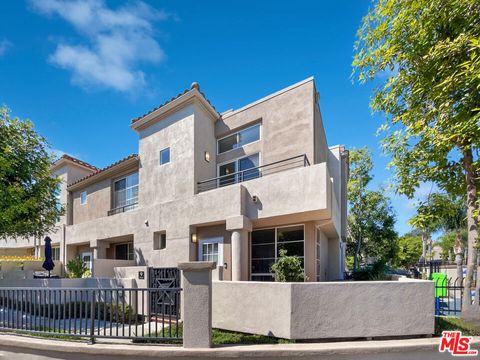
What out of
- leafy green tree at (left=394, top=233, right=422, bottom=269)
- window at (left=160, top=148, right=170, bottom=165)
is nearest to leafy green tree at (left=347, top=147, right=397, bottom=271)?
window at (left=160, top=148, right=170, bottom=165)

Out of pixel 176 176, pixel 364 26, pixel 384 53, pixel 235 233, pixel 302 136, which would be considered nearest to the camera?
pixel 384 53

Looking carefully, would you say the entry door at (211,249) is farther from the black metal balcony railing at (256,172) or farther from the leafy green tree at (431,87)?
the leafy green tree at (431,87)

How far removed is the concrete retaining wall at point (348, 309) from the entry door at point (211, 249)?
561cm

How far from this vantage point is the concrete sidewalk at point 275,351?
20.0ft

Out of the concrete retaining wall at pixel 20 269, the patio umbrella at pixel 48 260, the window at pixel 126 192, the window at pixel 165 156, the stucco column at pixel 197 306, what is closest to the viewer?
the stucco column at pixel 197 306

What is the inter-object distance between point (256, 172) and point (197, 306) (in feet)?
27.4

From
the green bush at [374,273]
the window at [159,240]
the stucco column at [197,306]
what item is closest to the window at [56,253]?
the window at [159,240]

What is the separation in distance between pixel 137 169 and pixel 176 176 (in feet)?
12.4

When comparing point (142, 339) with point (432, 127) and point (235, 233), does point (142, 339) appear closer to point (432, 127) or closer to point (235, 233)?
point (235, 233)

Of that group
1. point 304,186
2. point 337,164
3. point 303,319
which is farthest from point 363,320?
point 337,164

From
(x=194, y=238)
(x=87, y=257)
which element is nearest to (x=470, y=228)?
(x=194, y=238)

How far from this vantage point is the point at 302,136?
12.6 m

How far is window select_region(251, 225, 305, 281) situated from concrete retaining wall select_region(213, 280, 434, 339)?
15.9 feet

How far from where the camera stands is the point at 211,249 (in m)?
12.8
